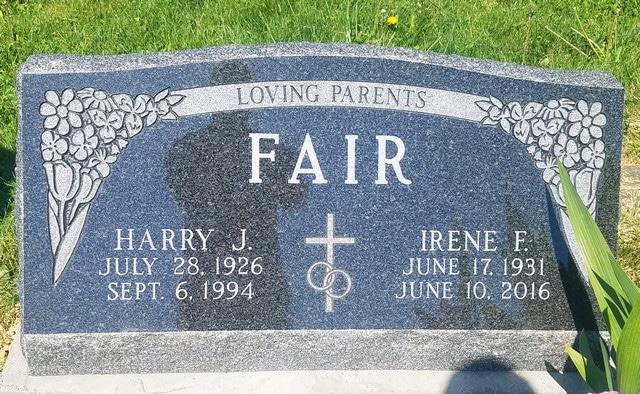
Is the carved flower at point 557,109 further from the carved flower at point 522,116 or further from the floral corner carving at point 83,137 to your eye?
the floral corner carving at point 83,137

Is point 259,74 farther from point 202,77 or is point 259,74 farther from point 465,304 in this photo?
point 465,304

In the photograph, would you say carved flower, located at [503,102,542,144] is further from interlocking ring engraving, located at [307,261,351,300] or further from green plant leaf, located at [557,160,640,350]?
interlocking ring engraving, located at [307,261,351,300]

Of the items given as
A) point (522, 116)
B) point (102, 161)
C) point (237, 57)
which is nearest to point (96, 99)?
point (102, 161)

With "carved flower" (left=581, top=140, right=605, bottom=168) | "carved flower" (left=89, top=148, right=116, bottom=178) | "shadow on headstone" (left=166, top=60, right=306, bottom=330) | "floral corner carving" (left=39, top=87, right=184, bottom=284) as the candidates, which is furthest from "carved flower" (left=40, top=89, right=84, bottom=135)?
"carved flower" (left=581, top=140, right=605, bottom=168)

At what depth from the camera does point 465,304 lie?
3188 millimetres

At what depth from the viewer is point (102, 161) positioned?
9.90ft

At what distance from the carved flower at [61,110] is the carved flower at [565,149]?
1.56m

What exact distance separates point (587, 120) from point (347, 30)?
1668 millimetres

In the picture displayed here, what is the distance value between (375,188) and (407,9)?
205cm

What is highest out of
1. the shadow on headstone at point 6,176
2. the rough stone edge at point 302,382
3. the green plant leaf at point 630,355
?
the shadow on headstone at point 6,176

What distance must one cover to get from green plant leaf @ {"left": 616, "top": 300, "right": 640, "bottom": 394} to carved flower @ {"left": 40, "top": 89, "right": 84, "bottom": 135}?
1783 mm

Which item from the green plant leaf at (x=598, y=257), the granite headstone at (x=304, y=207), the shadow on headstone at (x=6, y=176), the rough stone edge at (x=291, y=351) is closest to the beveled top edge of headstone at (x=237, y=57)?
the granite headstone at (x=304, y=207)

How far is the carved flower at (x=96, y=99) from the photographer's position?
2.98m

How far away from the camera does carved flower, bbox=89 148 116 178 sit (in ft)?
9.89
